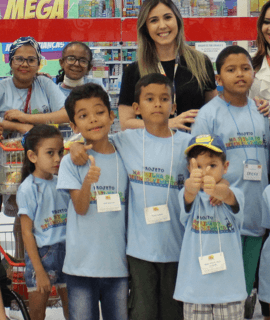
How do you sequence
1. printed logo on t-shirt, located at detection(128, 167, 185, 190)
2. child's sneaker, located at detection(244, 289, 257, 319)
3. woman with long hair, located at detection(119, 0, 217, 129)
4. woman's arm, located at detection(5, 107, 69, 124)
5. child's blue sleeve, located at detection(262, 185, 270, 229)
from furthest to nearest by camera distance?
1. child's sneaker, located at detection(244, 289, 257, 319)
2. woman's arm, located at detection(5, 107, 69, 124)
3. woman with long hair, located at detection(119, 0, 217, 129)
4. child's blue sleeve, located at detection(262, 185, 270, 229)
5. printed logo on t-shirt, located at detection(128, 167, 185, 190)

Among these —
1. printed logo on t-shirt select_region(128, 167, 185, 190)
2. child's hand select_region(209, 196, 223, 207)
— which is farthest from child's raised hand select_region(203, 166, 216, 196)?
printed logo on t-shirt select_region(128, 167, 185, 190)

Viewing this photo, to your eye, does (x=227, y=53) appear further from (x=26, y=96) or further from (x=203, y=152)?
(x=26, y=96)

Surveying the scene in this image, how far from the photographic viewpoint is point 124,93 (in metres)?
2.41

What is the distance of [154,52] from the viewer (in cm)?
240

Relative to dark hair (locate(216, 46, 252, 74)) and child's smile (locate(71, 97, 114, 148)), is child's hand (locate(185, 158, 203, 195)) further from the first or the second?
dark hair (locate(216, 46, 252, 74))

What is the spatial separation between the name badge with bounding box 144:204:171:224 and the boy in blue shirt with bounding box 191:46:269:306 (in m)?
0.41

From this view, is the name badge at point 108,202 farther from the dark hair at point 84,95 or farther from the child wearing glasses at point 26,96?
the child wearing glasses at point 26,96

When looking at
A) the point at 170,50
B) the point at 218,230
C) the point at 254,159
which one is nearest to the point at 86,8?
the point at 170,50

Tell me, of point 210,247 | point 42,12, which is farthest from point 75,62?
point 42,12

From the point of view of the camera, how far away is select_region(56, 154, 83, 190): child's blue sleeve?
1.84 m

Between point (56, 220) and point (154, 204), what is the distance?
586mm

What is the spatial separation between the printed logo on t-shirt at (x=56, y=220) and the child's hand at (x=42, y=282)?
219 millimetres

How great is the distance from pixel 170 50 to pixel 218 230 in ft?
3.71

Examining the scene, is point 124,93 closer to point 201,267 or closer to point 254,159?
point 254,159
